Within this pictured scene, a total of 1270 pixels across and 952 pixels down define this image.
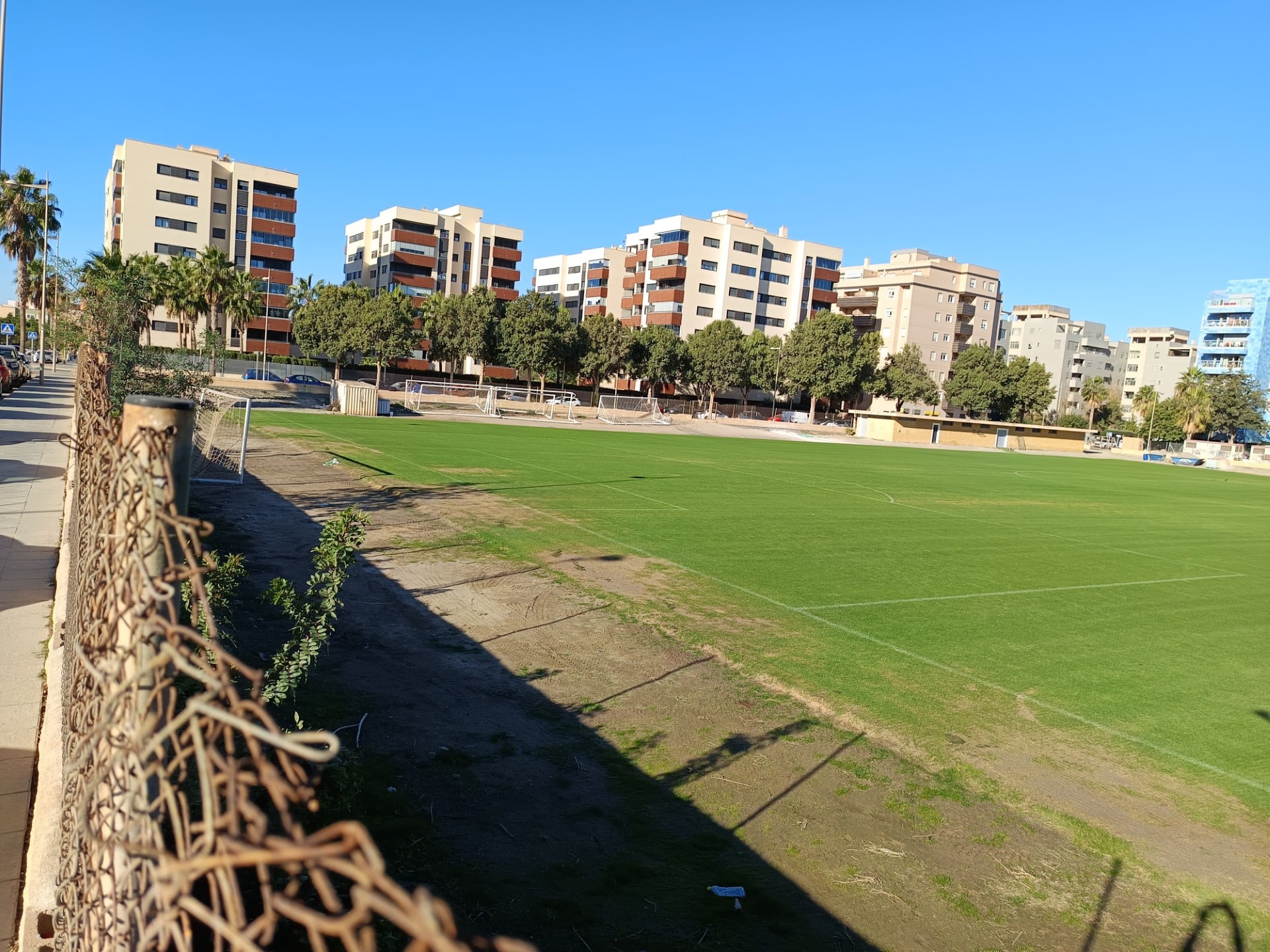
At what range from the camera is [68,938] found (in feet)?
9.96

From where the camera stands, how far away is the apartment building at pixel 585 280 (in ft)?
417

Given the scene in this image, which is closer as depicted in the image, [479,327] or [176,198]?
[479,327]

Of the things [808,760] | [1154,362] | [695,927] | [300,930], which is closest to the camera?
[300,930]

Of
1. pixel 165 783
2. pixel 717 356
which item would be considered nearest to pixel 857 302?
pixel 717 356

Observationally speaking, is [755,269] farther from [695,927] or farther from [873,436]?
[695,927]

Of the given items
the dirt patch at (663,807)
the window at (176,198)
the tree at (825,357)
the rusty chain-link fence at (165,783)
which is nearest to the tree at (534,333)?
the tree at (825,357)

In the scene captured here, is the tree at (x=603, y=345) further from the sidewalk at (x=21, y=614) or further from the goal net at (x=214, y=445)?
the sidewalk at (x=21, y=614)

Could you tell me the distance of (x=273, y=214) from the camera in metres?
98.1

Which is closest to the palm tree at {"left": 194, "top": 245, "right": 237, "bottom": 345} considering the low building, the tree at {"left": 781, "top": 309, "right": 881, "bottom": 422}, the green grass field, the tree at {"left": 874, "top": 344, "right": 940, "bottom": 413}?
the green grass field

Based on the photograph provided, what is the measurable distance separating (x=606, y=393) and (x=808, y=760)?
A: 9664cm

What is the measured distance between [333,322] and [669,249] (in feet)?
166

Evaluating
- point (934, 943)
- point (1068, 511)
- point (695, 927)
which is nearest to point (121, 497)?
point (695, 927)

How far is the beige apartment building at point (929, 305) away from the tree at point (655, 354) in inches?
1502

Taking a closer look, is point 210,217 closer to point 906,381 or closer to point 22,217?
point 22,217
